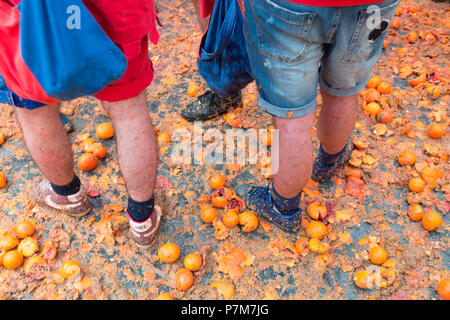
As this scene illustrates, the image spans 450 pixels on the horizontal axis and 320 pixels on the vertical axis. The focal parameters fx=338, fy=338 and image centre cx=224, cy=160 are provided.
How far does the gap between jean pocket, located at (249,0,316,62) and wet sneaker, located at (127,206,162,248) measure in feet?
4.52

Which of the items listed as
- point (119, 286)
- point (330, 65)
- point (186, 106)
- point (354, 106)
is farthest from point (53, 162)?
point (354, 106)

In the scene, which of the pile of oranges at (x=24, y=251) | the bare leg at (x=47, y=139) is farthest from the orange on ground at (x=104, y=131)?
the pile of oranges at (x=24, y=251)

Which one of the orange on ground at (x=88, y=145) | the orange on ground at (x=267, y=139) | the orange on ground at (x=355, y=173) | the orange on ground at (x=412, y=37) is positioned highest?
the orange on ground at (x=412, y=37)

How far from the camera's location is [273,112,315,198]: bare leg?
1883 mm

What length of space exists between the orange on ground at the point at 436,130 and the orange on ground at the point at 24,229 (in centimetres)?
337

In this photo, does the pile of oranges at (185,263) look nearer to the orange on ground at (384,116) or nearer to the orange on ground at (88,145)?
the orange on ground at (88,145)

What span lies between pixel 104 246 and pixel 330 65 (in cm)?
193

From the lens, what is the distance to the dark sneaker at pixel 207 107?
3.22m

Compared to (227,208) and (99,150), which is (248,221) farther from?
(99,150)

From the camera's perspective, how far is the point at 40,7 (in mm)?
1316

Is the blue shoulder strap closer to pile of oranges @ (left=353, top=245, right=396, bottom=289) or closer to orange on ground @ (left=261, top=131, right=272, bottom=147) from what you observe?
orange on ground @ (left=261, top=131, right=272, bottom=147)

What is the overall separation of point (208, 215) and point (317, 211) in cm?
81

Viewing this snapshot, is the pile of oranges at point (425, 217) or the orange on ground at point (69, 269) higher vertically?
the pile of oranges at point (425, 217)

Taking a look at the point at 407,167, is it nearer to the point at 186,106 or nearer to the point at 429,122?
the point at 429,122
